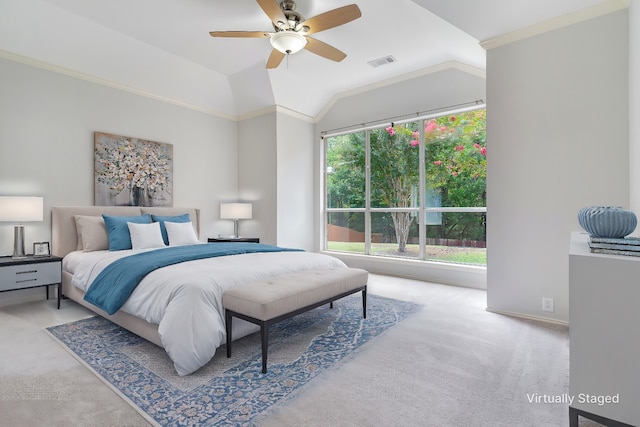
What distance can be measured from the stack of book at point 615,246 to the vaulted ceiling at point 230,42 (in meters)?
2.38

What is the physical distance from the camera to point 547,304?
306cm

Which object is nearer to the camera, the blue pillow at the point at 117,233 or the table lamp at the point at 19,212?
the table lamp at the point at 19,212

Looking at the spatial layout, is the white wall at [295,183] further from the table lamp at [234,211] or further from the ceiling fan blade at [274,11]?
the ceiling fan blade at [274,11]

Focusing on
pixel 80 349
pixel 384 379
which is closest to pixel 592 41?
pixel 384 379

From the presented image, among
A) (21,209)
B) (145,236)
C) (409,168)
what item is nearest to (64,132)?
(21,209)

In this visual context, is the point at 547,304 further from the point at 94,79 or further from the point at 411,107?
the point at 94,79

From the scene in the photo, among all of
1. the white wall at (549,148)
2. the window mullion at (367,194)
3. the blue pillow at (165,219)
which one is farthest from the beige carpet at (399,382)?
the window mullion at (367,194)

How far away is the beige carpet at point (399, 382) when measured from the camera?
1660 millimetres

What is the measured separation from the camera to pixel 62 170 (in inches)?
156

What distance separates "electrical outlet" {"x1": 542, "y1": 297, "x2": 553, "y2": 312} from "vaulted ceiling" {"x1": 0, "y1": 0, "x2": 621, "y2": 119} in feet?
8.54

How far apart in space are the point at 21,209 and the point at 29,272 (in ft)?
2.14

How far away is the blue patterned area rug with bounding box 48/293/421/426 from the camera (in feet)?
5.67

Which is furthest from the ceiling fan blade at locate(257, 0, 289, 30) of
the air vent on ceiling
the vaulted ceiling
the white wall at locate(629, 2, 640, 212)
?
the white wall at locate(629, 2, 640, 212)

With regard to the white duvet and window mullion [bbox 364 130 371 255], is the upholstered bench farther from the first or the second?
window mullion [bbox 364 130 371 255]
